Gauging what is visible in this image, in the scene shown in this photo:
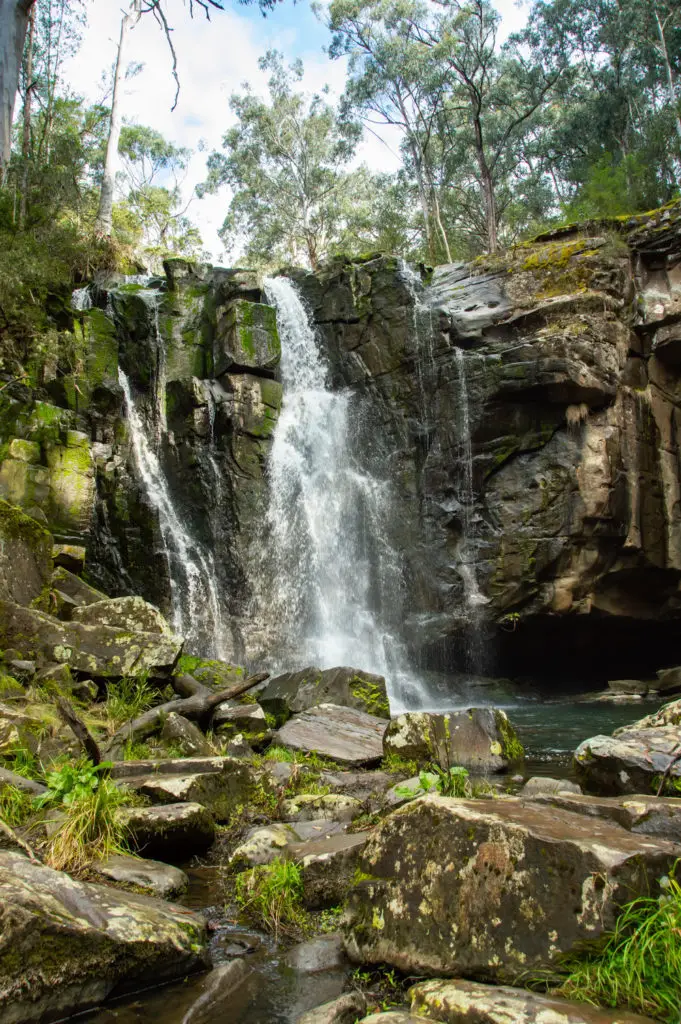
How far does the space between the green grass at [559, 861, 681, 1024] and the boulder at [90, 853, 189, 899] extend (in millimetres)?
2494

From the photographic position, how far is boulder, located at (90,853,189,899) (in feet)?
13.5

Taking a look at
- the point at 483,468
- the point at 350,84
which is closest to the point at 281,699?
the point at 483,468

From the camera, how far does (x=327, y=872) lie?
4.22 m

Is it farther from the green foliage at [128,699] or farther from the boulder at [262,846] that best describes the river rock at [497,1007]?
the green foliage at [128,699]

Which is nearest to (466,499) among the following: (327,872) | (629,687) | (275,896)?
(629,687)

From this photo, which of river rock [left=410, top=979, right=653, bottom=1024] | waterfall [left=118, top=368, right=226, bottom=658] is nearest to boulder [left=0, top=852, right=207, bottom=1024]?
river rock [left=410, top=979, right=653, bottom=1024]

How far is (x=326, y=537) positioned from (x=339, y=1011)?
49.3ft

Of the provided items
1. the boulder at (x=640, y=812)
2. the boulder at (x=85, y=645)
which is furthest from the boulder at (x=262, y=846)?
the boulder at (x=85, y=645)

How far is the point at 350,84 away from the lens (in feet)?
110

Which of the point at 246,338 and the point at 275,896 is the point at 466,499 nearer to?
the point at 246,338

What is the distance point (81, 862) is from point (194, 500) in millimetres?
13233

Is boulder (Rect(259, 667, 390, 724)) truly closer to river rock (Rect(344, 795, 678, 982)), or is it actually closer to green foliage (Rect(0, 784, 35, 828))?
green foliage (Rect(0, 784, 35, 828))

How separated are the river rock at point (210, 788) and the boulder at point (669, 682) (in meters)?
12.9

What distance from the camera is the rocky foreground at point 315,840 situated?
283 centimetres
